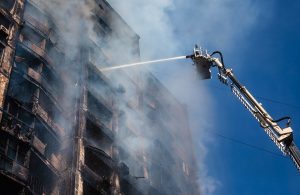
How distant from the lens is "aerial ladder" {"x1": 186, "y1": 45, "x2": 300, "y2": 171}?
12578mm

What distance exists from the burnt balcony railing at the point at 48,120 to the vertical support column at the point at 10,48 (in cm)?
273

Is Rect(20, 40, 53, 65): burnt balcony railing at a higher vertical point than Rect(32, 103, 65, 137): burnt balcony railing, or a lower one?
higher

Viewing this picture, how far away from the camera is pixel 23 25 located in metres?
28.0

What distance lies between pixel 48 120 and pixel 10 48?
5.27 m

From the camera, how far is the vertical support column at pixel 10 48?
23.5 m

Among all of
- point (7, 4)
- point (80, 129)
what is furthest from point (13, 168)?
point (7, 4)

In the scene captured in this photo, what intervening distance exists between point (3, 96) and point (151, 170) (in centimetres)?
1688

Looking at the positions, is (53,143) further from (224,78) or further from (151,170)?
(224,78)

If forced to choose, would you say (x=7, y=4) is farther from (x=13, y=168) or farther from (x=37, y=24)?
(x=13, y=168)

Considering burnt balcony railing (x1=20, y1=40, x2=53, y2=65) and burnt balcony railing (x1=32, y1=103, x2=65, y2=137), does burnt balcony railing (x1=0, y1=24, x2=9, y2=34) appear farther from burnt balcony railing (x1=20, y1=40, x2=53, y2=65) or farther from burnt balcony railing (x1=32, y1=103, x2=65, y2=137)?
burnt balcony railing (x1=32, y1=103, x2=65, y2=137)

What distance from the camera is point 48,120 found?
91.6 ft

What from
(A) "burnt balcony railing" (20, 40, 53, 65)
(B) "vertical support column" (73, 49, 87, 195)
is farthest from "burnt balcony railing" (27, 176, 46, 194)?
(A) "burnt balcony railing" (20, 40, 53, 65)

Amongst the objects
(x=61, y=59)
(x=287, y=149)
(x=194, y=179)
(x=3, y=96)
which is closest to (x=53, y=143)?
(x=3, y=96)

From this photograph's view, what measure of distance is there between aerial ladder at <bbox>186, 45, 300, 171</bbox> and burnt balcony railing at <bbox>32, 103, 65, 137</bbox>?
13315mm
